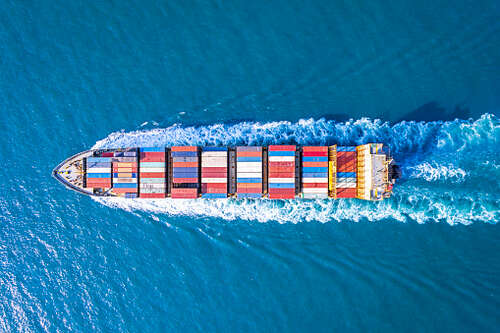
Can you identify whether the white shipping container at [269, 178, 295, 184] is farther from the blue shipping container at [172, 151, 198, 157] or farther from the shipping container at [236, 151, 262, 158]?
the blue shipping container at [172, 151, 198, 157]

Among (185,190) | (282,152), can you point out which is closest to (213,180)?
(185,190)

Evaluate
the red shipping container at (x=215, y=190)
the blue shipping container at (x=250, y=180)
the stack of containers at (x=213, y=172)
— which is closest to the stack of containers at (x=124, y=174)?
the stack of containers at (x=213, y=172)

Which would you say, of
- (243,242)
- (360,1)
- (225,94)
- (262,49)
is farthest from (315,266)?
(360,1)

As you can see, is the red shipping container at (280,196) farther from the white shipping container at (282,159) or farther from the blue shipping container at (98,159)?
the blue shipping container at (98,159)

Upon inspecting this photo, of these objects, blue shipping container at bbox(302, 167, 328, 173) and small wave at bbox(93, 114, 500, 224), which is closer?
blue shipping container at bbox(302, 167, 328, 173)

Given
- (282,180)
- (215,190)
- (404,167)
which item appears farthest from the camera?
(404,167)

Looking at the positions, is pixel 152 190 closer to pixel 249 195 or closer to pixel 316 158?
pixel 249 195

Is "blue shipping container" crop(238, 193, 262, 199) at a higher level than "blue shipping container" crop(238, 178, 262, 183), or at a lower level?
lower

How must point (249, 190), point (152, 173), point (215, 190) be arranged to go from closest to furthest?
point (249, 190)
point (215, 190)
point (152, 173)

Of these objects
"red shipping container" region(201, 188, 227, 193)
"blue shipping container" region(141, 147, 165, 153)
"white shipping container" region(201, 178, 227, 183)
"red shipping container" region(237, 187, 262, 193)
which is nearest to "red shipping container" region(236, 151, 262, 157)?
"white shipping container" region(201, 178, 227, 183)
